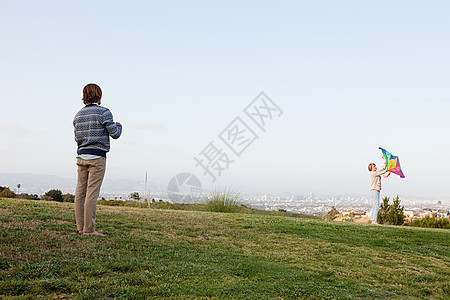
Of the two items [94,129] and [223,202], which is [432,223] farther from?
[94,129]

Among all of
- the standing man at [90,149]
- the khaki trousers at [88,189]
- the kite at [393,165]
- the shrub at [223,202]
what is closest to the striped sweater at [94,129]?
the standing man at [90,149]

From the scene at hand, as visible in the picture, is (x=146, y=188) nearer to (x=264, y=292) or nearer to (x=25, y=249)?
(x=25, y=249)

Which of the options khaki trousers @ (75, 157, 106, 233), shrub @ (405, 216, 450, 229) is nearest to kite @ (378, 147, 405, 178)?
shrub @ (405, 216, 450, 229)

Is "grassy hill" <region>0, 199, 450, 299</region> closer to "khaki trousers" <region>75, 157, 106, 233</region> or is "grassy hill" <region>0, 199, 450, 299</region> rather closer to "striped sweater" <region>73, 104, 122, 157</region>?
"khaki trousers" <region>75, 157, 106, 233</region>

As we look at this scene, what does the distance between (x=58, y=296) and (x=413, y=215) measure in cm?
1889

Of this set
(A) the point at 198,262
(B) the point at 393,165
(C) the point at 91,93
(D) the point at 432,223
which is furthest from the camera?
(D) the point at 432,223

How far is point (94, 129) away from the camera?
16.6ft

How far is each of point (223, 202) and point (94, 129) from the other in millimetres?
8137

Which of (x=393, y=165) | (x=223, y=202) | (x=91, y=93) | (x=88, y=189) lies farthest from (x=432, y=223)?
(x=91, y=93)

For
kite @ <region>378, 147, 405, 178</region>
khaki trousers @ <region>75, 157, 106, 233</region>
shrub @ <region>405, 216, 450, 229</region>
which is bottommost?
shrub @ <region>405, 216, 450, 229</region>

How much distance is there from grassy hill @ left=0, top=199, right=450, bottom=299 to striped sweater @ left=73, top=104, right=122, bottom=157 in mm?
1190

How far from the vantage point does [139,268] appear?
151 inches

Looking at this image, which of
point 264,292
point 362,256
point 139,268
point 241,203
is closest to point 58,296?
point 139,268

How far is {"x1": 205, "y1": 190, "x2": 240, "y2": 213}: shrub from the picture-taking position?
12.7 metres
